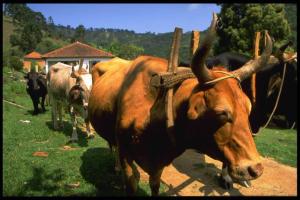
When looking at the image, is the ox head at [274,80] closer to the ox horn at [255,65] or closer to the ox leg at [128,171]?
→ the ox horn at [255,65]

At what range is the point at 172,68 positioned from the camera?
3656 mm

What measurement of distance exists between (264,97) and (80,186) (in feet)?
10.9

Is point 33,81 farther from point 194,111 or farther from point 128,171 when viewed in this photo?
point 194,111

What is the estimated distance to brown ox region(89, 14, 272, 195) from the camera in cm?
275

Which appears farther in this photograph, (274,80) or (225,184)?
(225,184)

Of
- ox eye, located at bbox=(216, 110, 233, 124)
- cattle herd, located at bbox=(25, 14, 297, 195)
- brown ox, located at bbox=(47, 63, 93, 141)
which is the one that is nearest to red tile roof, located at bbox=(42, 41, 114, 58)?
brown ox, located at bbox=(47, 63, 93, 141)

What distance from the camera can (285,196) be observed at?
620 centimetres

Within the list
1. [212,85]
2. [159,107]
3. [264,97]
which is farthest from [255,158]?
[264,97]

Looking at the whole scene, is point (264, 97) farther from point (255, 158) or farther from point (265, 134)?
point (265, 134)

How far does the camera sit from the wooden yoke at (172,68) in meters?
3.25

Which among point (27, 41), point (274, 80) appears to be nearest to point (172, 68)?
point (274, 80)

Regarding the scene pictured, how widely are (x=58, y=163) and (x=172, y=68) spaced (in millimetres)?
4269

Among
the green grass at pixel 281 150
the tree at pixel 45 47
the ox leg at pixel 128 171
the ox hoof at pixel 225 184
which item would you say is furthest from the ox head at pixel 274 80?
the tree at pixel 45 47

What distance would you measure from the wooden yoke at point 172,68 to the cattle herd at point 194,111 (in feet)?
0.13
